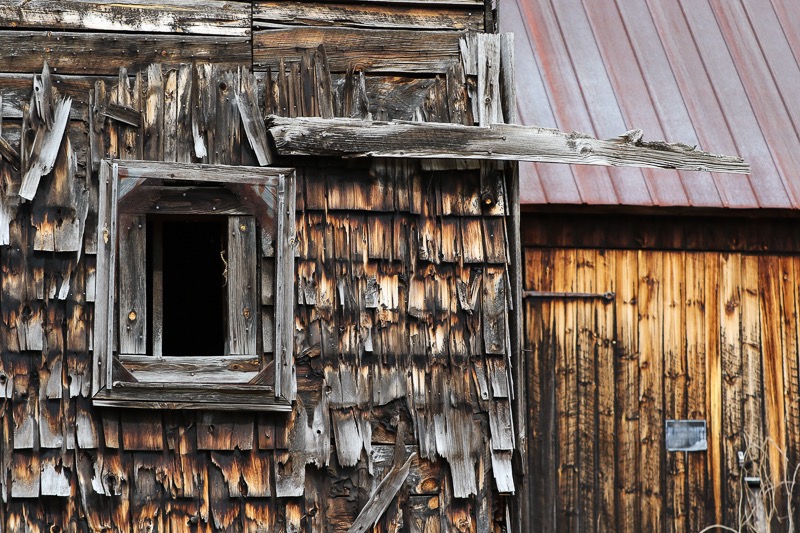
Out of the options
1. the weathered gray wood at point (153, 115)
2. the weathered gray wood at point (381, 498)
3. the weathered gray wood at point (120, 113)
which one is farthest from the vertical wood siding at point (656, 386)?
the weathered gray wood at point (120, 113)

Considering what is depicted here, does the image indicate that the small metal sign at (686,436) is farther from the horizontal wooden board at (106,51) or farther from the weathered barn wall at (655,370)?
the horizontal wooden board at (106,51)

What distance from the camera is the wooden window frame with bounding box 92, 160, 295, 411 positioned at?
5633mm

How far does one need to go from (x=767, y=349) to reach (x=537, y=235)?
1.98 m

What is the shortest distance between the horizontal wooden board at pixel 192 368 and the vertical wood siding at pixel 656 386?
2.67m

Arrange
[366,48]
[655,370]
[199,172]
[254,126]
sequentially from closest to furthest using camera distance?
[199,172] < [254,126] < [366,48] < [655,370]

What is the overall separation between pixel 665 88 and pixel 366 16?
3.35 m

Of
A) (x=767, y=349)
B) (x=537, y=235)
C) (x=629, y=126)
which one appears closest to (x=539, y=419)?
(x=537, y=235)

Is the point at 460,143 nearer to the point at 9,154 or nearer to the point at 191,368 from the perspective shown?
the point at 191,368

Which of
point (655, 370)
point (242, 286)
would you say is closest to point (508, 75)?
point (242, 286)

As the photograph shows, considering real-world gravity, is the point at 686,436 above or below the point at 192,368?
below

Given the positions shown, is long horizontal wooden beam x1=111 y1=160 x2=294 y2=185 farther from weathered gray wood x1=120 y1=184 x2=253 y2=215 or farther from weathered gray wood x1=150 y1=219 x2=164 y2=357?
weathered gray wood x1=150 y1=219 x2=164 y2=357

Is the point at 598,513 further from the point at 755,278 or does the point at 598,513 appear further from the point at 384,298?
the point at 384,298

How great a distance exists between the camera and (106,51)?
591 centimetres

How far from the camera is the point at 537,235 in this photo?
7859 mm
